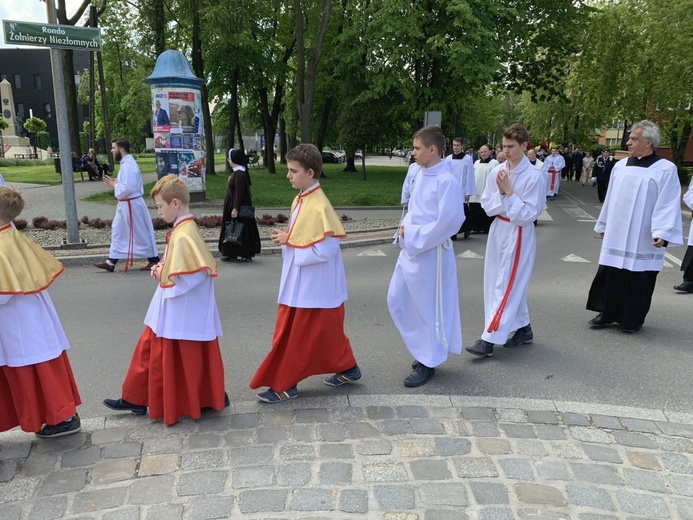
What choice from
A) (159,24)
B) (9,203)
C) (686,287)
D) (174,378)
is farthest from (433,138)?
(159,24)

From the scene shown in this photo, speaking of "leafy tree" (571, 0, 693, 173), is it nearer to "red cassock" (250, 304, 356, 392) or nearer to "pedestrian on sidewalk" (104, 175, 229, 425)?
"red cassock" (250, 304, 356, 392)

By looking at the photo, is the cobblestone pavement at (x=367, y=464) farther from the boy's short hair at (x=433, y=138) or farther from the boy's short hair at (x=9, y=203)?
the boy's short hair at (x=433, y=138)

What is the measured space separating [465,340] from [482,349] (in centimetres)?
66

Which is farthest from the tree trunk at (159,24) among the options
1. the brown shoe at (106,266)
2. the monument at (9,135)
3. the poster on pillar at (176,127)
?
the monument at (9,135)

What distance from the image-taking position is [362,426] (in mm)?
3680

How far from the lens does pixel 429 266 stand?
4.34 meters

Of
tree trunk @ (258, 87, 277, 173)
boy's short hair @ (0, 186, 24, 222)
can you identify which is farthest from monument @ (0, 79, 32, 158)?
boy's short hair @ (0, 186, 24, 222)

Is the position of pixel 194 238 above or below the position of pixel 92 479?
above

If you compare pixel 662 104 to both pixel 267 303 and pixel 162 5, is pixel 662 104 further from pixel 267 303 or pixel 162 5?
pixel 267 303

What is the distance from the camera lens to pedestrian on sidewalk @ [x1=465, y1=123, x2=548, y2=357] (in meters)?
4.83

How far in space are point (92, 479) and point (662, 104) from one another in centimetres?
2875

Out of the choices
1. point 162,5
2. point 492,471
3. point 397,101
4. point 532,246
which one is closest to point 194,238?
point 492,471

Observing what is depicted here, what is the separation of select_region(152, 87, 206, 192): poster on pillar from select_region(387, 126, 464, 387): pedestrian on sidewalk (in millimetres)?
12576

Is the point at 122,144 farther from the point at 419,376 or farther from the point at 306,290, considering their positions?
the point at 419,376
